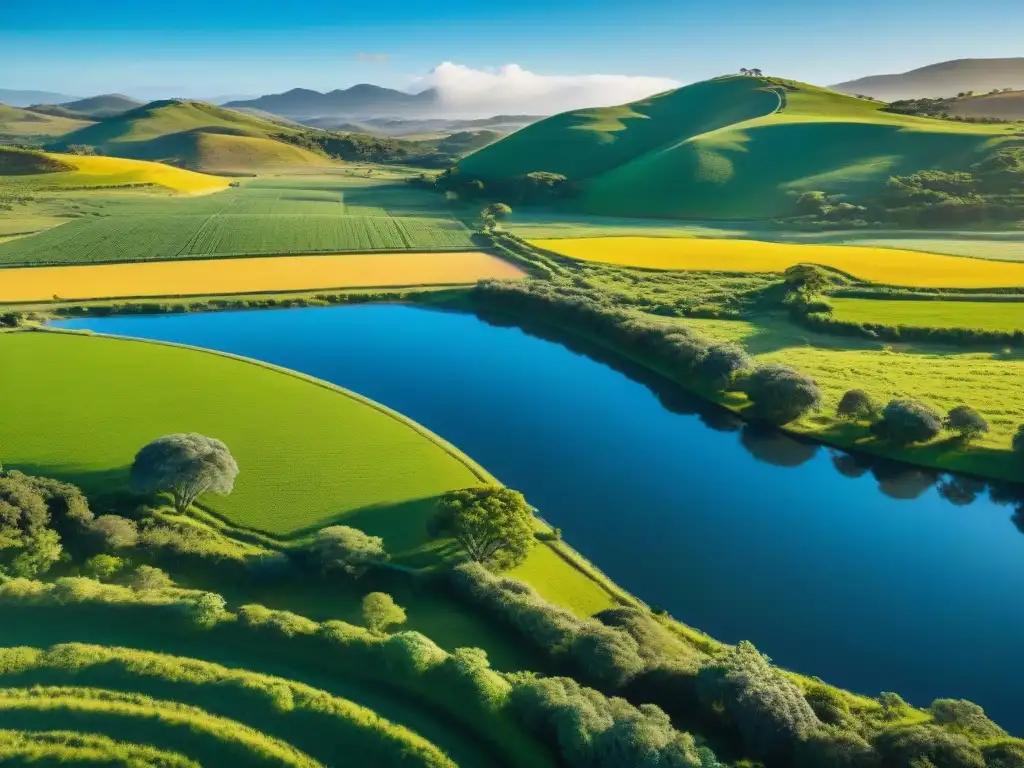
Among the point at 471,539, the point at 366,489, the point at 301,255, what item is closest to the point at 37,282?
the point at 301,255

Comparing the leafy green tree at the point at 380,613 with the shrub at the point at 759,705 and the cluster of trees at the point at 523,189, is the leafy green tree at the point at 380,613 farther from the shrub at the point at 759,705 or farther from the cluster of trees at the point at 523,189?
the cluster of trees at the point at 523,189

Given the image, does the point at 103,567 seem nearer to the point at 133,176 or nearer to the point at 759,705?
the point at 759,705

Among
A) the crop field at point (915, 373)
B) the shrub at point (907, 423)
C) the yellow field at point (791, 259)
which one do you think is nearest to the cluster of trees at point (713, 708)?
the shrub at point (907, 423)

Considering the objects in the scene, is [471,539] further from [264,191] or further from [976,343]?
[264,191]

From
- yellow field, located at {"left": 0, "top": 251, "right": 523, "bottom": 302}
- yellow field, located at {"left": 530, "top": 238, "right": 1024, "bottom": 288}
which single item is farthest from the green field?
yellow field, located at {"left": 530, "top": 238, "right": 1024, "bottom": 288}

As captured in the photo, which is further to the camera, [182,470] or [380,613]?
[182,470]

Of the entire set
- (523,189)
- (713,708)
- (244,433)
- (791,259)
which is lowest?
(713,708)

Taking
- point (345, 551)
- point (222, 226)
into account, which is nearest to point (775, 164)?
point (222, 226)
